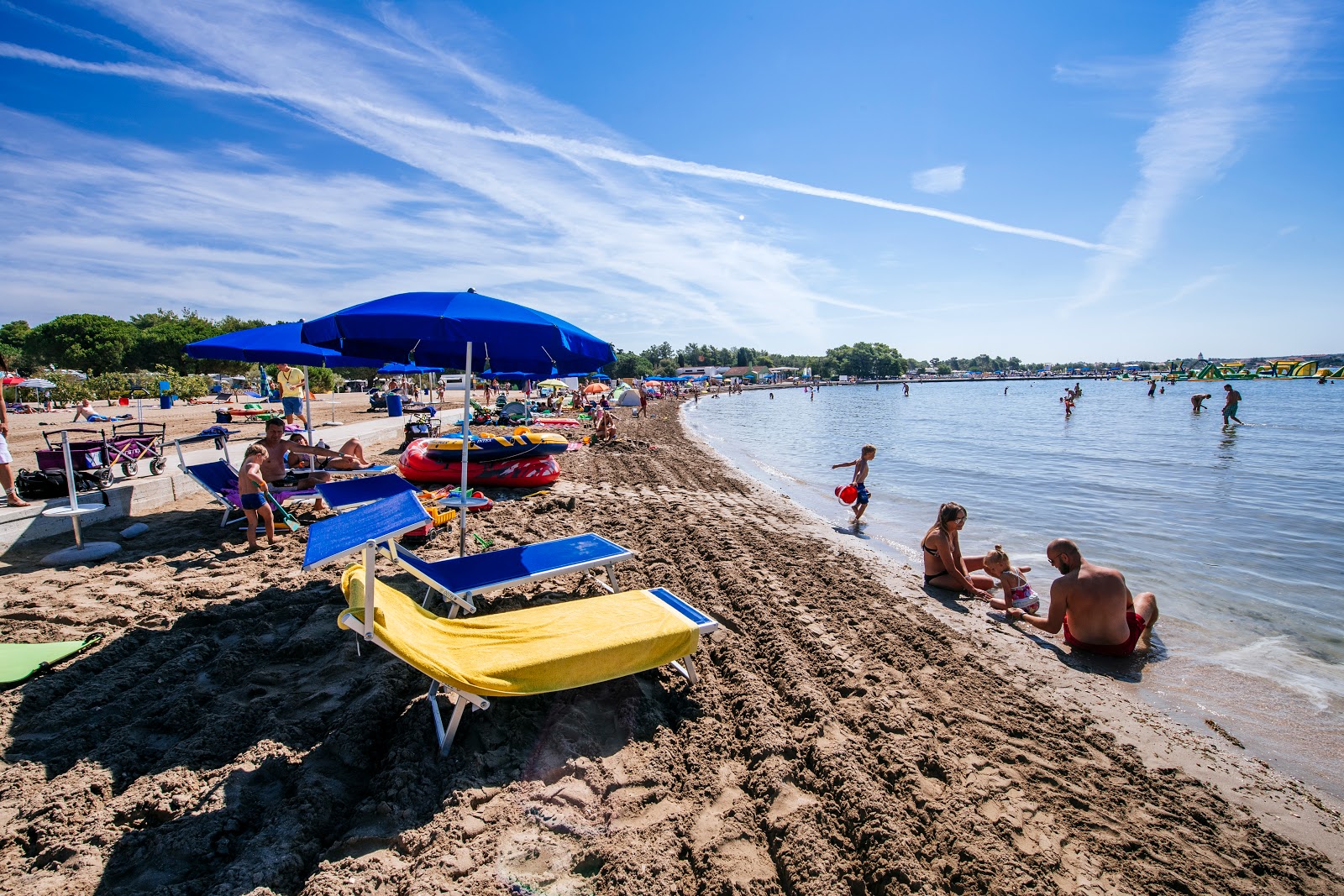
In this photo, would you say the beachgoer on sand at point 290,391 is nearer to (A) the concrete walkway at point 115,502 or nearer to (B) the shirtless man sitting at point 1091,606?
(A) the concrete walkway at point 115,502

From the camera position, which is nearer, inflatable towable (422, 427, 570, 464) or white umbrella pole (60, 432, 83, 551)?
white umbrella pole (60, 432, 83, 551)

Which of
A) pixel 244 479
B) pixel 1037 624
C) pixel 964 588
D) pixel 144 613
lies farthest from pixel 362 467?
pixel 1037 624

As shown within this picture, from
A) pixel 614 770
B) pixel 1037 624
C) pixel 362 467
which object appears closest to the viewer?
pixel 614 770

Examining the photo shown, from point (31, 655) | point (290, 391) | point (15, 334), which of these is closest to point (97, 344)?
point (15, 334)

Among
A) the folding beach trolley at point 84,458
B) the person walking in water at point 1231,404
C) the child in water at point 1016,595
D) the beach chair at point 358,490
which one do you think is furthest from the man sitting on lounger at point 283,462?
the person walking in water at point 1231,404

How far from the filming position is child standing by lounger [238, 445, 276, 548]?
18.5 ft

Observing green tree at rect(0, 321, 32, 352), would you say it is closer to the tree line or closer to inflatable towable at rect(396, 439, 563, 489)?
the tree line

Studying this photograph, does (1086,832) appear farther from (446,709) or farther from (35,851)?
(35,851)

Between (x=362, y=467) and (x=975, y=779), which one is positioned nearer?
(x=975, y=779)

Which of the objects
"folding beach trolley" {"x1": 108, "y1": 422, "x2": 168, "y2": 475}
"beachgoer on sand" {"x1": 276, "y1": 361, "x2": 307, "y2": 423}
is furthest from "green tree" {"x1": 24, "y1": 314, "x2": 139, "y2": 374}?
"folding beach trolley" {"x1": 108, "y1": 422, "x2": 168, "y2": 475}

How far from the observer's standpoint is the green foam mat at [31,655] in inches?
126

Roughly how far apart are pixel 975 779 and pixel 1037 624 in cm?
277

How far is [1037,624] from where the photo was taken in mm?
5074

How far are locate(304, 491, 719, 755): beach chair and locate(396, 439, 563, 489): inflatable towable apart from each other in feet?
20.0
